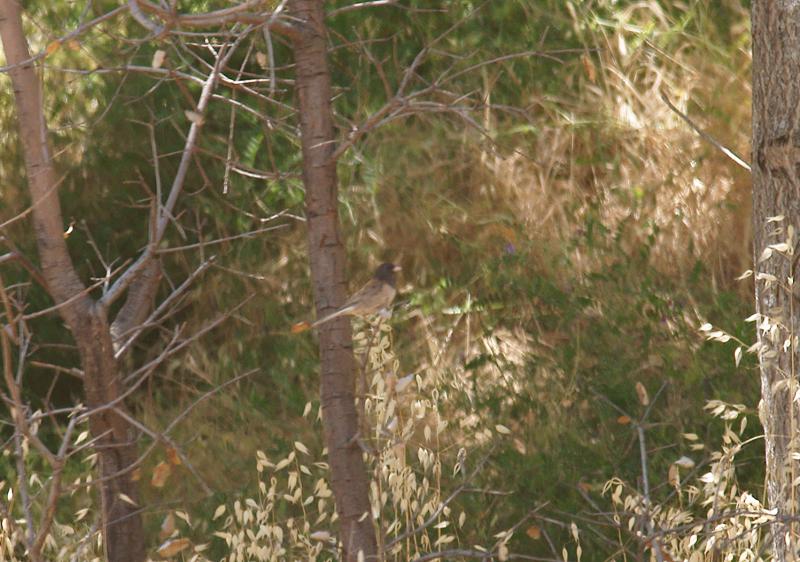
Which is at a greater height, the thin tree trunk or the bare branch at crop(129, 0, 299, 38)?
the bare branch at crop(129, 0, 299, 38)

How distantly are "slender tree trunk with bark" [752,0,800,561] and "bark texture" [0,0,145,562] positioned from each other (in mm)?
1646

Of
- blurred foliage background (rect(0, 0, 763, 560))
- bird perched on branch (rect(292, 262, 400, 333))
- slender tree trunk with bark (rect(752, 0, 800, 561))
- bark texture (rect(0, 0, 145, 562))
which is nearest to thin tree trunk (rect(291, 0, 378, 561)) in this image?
bird perched on branch (rect(292, 262, 400, 333))

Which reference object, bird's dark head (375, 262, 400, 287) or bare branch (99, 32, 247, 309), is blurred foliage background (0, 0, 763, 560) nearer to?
bare branch (99, 32, 247, 309)

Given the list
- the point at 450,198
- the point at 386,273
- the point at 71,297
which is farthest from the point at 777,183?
the point at 450,198

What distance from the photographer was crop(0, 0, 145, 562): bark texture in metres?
3.05

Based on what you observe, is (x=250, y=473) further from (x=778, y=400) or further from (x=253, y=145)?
(x=778, y=400)

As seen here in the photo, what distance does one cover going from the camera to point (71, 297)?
10.2ft

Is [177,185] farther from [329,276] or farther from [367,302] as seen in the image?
[367,302]

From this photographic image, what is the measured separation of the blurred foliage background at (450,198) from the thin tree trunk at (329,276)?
6.01 ft

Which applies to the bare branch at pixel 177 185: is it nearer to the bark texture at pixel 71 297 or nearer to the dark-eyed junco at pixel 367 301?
the bark texture at pixel 71 297

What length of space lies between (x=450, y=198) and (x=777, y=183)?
255cm

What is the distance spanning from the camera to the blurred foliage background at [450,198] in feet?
15.7

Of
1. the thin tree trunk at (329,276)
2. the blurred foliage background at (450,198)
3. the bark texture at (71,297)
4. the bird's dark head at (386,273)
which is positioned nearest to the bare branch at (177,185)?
the bark texture at (71,297)

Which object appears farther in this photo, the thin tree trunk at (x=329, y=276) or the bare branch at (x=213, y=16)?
the thin tree trunk at (x=329, y=276)
